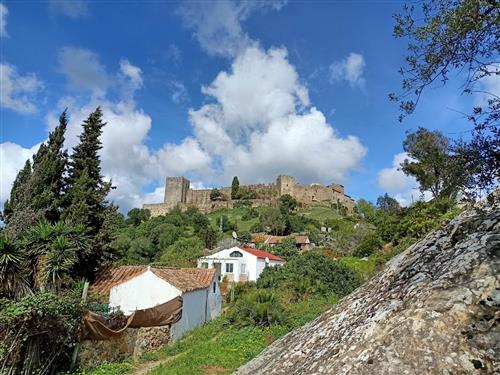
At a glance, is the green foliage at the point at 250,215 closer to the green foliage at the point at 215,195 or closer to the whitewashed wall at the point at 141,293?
the green foliage at the point at 215,195

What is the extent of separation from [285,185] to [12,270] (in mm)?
86357

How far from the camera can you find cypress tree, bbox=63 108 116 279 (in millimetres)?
20578

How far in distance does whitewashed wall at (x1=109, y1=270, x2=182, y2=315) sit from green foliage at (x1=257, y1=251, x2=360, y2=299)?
7.06m

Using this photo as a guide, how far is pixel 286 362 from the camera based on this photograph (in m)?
3.45

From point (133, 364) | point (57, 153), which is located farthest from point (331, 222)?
point (133, 364)

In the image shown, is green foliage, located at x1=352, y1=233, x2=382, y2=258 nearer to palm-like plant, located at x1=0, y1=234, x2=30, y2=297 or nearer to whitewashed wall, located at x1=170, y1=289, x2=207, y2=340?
whitewashed wall, located at x1=170, y1=289, x2=207, y2=340

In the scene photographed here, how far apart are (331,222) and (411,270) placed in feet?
218

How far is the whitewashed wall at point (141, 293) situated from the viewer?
720 inches

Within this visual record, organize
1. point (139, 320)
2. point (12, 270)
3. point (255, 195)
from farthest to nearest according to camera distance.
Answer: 1. point (255, 195)
2. point (139, 320)
3. point (12, 270)

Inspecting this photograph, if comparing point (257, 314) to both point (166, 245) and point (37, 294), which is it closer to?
point (37, 294)

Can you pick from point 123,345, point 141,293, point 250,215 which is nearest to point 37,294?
point 123,345

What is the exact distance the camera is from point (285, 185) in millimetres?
95500

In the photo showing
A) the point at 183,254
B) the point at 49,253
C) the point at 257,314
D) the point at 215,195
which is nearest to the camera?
the point at 49,253

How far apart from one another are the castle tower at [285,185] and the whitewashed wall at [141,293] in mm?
76583
